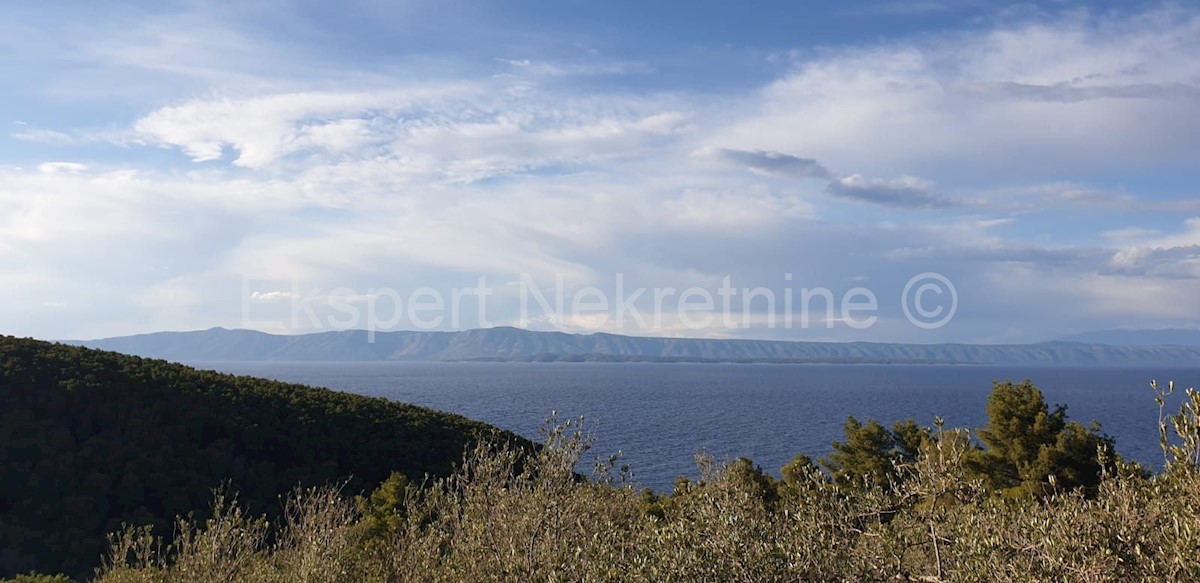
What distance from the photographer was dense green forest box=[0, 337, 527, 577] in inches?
1618

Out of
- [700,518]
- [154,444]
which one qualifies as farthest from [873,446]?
[154,444]

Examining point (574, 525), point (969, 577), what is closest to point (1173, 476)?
point (969, 577)

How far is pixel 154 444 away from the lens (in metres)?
49.6

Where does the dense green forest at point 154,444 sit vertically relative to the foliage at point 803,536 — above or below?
below

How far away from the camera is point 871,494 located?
12750mm

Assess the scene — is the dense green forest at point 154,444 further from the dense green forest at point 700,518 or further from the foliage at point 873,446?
the foliage at point 873,446

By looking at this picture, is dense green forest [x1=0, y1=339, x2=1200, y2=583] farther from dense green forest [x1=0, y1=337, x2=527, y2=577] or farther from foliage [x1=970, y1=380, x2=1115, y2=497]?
dense green forest [x1=0, y1=337, x2=527, y2=577]

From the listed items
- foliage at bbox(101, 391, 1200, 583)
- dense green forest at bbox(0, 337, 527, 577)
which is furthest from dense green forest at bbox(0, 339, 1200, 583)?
dense green forest at bbox(0, 337, 527, 577)

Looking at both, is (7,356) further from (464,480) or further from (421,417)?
(464,480)

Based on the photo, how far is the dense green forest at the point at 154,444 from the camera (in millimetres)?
41094

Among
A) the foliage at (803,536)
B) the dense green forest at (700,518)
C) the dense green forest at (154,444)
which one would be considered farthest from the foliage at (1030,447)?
the foliage at (803,536)

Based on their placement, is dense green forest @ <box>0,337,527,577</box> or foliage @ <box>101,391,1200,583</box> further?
dense green forest @ <box>0,337,527,577</box>

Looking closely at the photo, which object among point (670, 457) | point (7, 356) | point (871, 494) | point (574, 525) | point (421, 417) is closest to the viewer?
point (871, 494)

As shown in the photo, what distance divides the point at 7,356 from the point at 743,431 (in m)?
93.6
